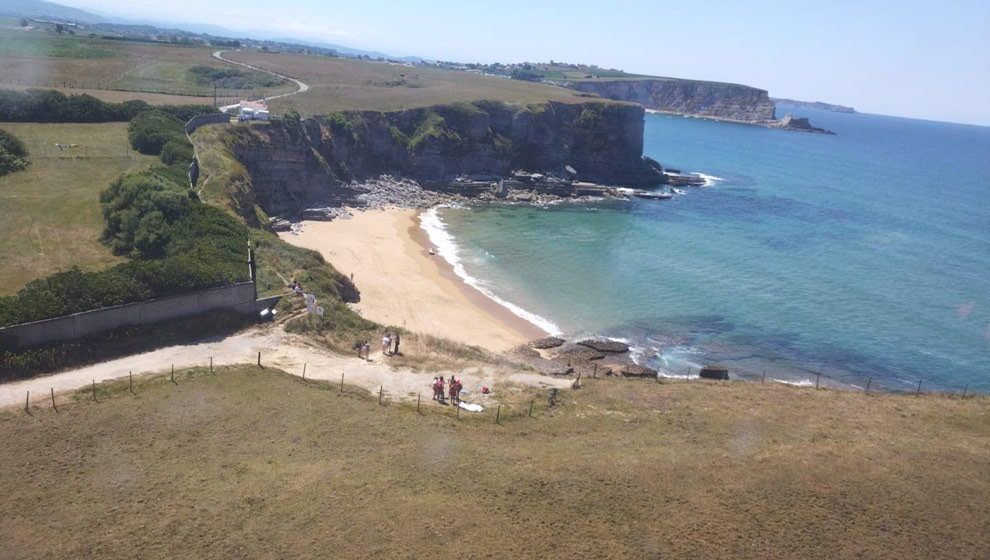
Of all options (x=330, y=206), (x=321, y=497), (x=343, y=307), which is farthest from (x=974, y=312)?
(x=330, y=206)

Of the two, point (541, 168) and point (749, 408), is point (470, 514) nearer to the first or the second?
point (749, 408)

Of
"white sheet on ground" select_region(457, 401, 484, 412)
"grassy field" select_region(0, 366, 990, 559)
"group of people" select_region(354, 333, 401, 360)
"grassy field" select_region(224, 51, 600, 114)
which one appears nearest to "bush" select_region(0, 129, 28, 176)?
"grassy field" select_region(0, 366, 990, 559)

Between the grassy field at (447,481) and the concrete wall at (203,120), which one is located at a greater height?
the concrete wall at (203,120)

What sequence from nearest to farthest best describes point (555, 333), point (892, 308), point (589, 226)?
point (555, 333) → point (892, 308) → point (589, 226)

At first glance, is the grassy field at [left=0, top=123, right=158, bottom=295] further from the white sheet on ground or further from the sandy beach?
the white sheet on ground

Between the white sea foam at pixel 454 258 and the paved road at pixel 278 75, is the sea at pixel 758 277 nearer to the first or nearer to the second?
the white sea foam at pixel 454 258

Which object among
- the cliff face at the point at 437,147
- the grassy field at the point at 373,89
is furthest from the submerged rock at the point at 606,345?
the grassy field at the point at 373,89

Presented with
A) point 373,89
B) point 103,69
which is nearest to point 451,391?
point 373,89
